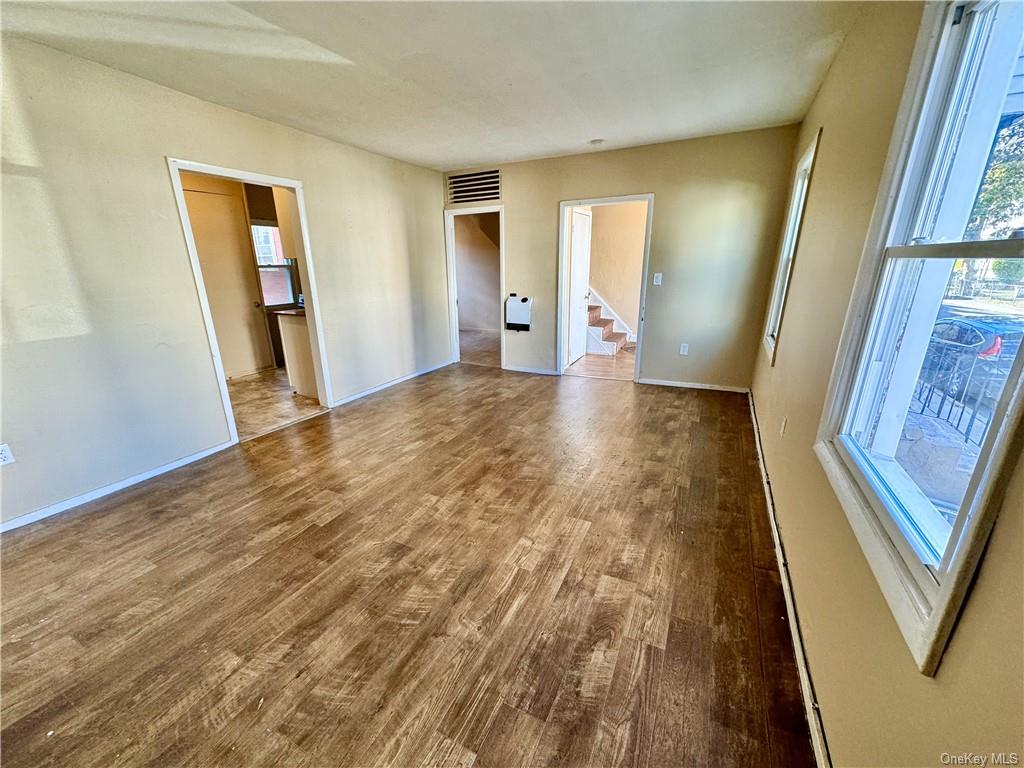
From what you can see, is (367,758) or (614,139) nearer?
(367,758)

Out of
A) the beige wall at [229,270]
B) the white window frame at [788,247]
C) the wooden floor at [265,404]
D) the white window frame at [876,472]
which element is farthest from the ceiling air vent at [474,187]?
the white window frame at [876,472]

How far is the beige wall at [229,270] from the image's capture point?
14.8 feet

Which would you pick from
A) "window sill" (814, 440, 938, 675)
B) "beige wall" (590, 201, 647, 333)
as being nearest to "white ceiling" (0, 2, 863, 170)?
"window sill" (814, 440, 938, 675)

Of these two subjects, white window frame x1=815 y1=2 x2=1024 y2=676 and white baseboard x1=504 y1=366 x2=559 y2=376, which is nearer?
white window frame x1=815 y1=2 x2=1024 y2=676

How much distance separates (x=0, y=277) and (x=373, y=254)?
8.76 feet

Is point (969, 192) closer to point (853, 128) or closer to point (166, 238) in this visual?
point (853, 128)

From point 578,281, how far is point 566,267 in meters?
0.54

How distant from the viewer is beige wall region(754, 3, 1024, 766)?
0.57m

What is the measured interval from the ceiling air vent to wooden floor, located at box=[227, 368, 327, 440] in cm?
317

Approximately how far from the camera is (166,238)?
2617 millimetres

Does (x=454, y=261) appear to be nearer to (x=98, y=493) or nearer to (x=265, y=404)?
(x=265, y=404)

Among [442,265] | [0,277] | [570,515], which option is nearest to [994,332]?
[570,515]

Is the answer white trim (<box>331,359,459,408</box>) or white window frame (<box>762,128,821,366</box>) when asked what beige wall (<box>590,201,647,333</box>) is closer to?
white window frame (<box>762,128,821,366</box>)

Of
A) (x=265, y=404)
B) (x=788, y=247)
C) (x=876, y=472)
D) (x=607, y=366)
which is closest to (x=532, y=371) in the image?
(x=607, y=366)
